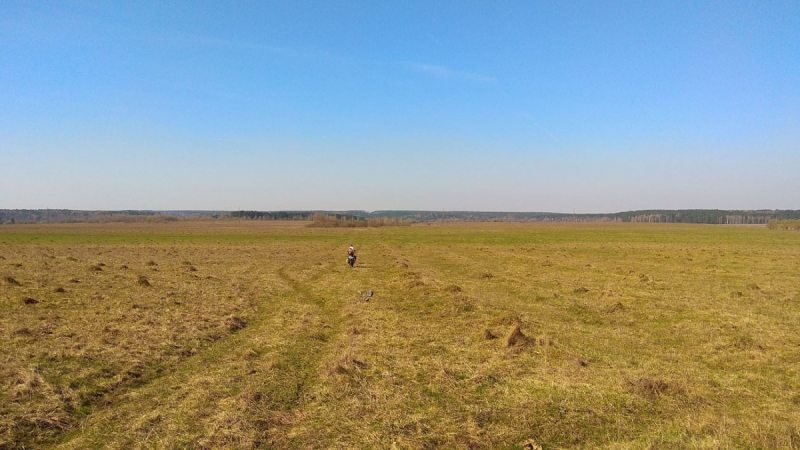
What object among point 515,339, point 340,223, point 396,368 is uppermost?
point 340,223

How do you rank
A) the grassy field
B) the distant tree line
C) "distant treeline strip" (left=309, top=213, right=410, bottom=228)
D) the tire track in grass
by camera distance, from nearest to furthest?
the tire track in grass
the grassy field
the distant tree line
"distant treeline strip" (left=309, top=213, right=410, bottom=228)

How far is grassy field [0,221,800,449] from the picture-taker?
23.2 ft

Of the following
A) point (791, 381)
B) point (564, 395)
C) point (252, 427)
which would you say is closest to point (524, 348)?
point (564, 395)

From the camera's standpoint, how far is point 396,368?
33.5 feet

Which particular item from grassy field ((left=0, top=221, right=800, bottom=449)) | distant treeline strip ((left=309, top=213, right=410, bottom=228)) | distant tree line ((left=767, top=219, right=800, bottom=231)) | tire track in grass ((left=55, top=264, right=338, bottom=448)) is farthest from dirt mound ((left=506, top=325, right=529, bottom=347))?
distant tree line ((left=767, top=219, right=800, bottom=231))

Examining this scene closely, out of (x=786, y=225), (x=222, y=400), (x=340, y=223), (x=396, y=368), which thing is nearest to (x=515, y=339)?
(x=396, y=368)

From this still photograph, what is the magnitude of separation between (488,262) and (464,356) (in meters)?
25.9

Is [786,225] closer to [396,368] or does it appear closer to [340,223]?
[340,223]

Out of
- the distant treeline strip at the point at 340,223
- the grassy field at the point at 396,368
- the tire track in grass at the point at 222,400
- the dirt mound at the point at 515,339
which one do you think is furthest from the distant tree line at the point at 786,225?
the tire track in grass at the point at 222,400

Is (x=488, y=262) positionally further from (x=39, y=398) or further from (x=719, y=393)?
(x=39, y=398)

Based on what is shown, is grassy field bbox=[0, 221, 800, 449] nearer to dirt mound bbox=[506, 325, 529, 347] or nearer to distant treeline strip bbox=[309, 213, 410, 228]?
dirt mound bbox=[506, 325, 529, 347]

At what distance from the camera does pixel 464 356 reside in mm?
11164

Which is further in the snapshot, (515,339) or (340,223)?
(340,223)

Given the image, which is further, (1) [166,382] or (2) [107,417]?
(1) [166,382]
